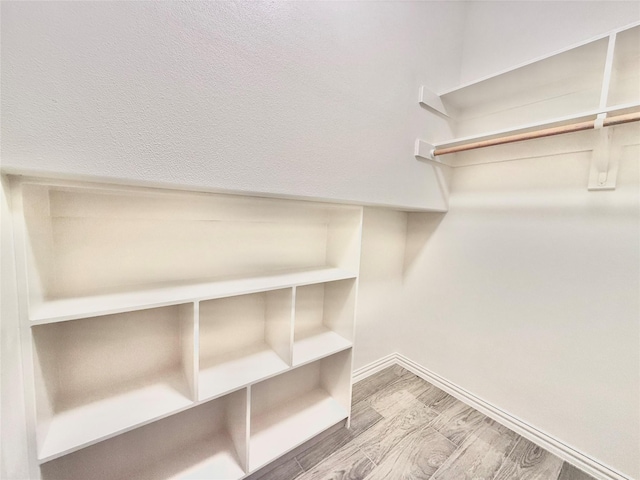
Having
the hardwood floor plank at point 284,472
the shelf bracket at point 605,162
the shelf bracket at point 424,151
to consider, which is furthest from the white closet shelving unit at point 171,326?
the shelf bracket at point 605,162

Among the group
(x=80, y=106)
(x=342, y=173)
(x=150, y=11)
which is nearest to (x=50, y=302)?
(x=80, y=106)

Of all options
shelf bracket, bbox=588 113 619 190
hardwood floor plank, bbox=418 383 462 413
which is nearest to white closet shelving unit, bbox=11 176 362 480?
hardwood floor plank, bbox=418 383 462 413

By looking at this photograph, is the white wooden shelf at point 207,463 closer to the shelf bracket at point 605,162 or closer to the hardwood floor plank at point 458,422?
the hardwood floor plank at point 458,422

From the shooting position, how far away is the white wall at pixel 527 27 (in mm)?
1108

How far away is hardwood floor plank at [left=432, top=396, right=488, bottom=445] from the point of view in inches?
52.1

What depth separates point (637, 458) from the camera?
1.05 meters

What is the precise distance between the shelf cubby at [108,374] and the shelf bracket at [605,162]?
1863 mm

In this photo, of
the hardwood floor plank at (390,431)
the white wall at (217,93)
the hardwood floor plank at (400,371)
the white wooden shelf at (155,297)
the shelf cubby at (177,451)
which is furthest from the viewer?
the hardwood floor plank at (400,371)

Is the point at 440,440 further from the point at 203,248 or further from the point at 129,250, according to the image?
the point at 129,250

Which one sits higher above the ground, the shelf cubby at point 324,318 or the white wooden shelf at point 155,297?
the white wooden shelf at point 155,297

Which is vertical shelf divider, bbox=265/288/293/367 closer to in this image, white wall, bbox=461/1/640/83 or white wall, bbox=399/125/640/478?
white wall, bbox=399/125/640/478

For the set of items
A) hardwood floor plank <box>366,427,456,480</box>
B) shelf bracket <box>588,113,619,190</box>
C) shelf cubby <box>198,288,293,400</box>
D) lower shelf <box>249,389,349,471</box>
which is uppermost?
shelf bracket <box>588,113,619,190</box>

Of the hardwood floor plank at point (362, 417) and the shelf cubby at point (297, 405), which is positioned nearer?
the shelf cubby at point (297, 405)

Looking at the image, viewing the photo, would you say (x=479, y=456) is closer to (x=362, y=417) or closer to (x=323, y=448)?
(x=362, y=417)
